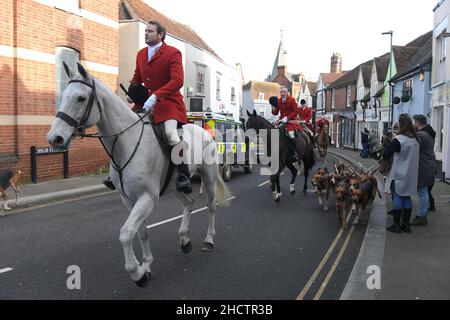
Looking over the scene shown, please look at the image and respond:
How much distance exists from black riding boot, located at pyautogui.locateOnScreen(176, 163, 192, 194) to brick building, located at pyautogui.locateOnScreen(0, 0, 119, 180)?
9423mm

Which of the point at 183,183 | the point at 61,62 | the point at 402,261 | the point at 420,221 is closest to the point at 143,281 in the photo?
the point at 183,183

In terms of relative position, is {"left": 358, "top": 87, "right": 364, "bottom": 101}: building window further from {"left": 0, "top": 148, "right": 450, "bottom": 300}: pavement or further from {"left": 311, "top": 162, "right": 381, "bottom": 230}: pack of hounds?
{"left": 311, "top": 162, "right": 381, "bottom": 230}: pack of hounds

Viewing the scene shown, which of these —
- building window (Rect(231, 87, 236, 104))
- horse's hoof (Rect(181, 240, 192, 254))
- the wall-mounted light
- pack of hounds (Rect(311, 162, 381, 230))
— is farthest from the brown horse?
building window (Rect(231, 87, 236, 104))

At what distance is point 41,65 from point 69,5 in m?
2.64

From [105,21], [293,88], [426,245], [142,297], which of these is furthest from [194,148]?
[293,88]

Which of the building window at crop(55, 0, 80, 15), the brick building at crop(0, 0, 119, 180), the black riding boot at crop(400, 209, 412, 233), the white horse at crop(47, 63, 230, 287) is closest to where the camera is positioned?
the white horse at crop(47, 63, 230, 287)

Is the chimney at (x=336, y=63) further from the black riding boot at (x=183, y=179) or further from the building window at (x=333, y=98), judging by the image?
the black riding boot at (x=183, y=179)

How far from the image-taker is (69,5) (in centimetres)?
1546

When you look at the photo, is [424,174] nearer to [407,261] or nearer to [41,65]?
[407,261]

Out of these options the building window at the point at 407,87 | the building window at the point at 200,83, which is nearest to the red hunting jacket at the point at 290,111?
the building window at the point at 407,87

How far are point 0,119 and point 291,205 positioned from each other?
8.88 m

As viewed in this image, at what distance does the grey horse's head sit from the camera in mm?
4336

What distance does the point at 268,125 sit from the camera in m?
11.6
